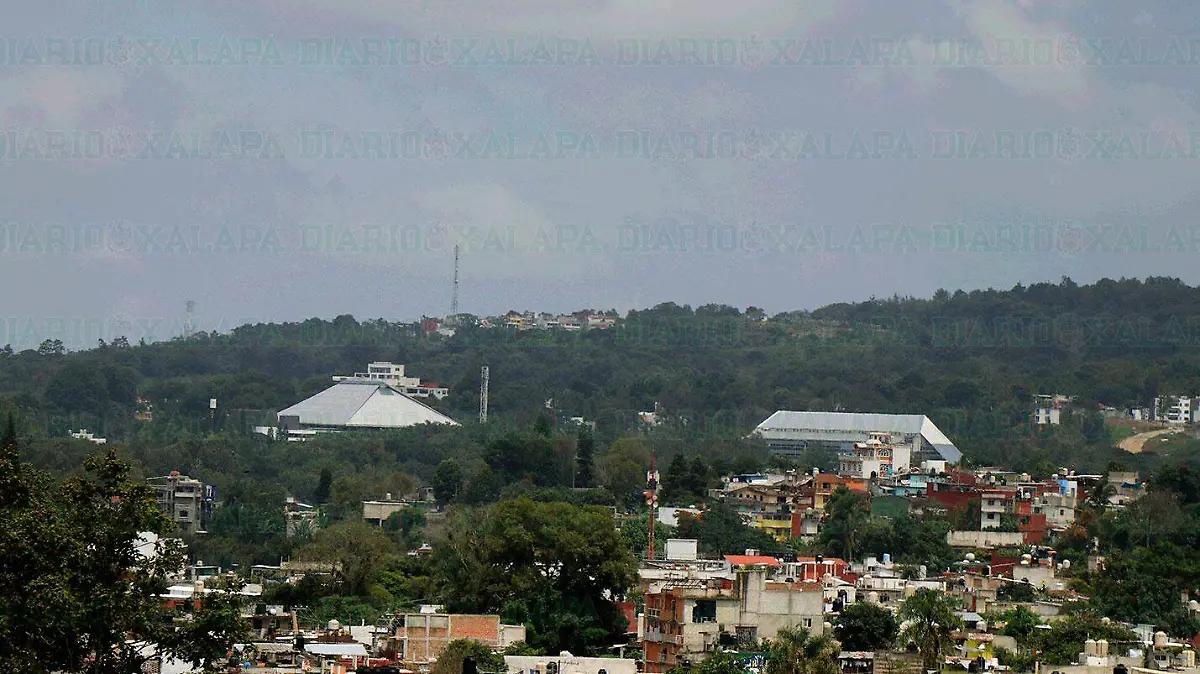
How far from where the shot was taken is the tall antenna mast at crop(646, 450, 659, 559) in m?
55.0

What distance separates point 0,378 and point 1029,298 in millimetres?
80638

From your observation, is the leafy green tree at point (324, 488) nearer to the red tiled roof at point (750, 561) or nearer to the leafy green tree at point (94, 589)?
the red tiled roof at point (750, 561)

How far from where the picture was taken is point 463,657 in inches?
1302

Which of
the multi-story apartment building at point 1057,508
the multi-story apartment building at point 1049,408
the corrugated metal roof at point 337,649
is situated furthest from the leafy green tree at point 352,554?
the multi-story apartment building at point 1049,408

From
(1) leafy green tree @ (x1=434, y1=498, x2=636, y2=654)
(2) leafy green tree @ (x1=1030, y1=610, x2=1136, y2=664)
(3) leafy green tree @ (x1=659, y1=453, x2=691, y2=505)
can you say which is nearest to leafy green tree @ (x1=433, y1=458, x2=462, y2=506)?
(3) leafy green tree @ (x1=659, y1=453, x2=691, y2=505)

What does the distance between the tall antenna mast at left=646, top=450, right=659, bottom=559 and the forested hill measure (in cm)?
2135

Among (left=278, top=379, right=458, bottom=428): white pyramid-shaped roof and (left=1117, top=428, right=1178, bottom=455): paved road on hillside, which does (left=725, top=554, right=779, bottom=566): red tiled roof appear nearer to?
(left=1117, top=428, right=1178, bottom=455): paved road on hillside

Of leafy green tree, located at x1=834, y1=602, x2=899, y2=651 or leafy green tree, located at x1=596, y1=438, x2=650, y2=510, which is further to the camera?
leafy green tree, located at x1=596, y1=438, x2=650, y2=510

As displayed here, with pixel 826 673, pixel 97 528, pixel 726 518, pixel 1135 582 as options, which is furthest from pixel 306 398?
pixel 97 528

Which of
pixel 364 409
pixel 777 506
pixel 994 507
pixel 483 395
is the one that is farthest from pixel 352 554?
pixel 483 395

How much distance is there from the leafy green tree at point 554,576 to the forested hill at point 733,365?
48499 millimetres

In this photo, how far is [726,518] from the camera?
62.6 meters

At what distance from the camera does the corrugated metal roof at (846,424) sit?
10394 cm

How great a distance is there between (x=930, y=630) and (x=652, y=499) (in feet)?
84.4
